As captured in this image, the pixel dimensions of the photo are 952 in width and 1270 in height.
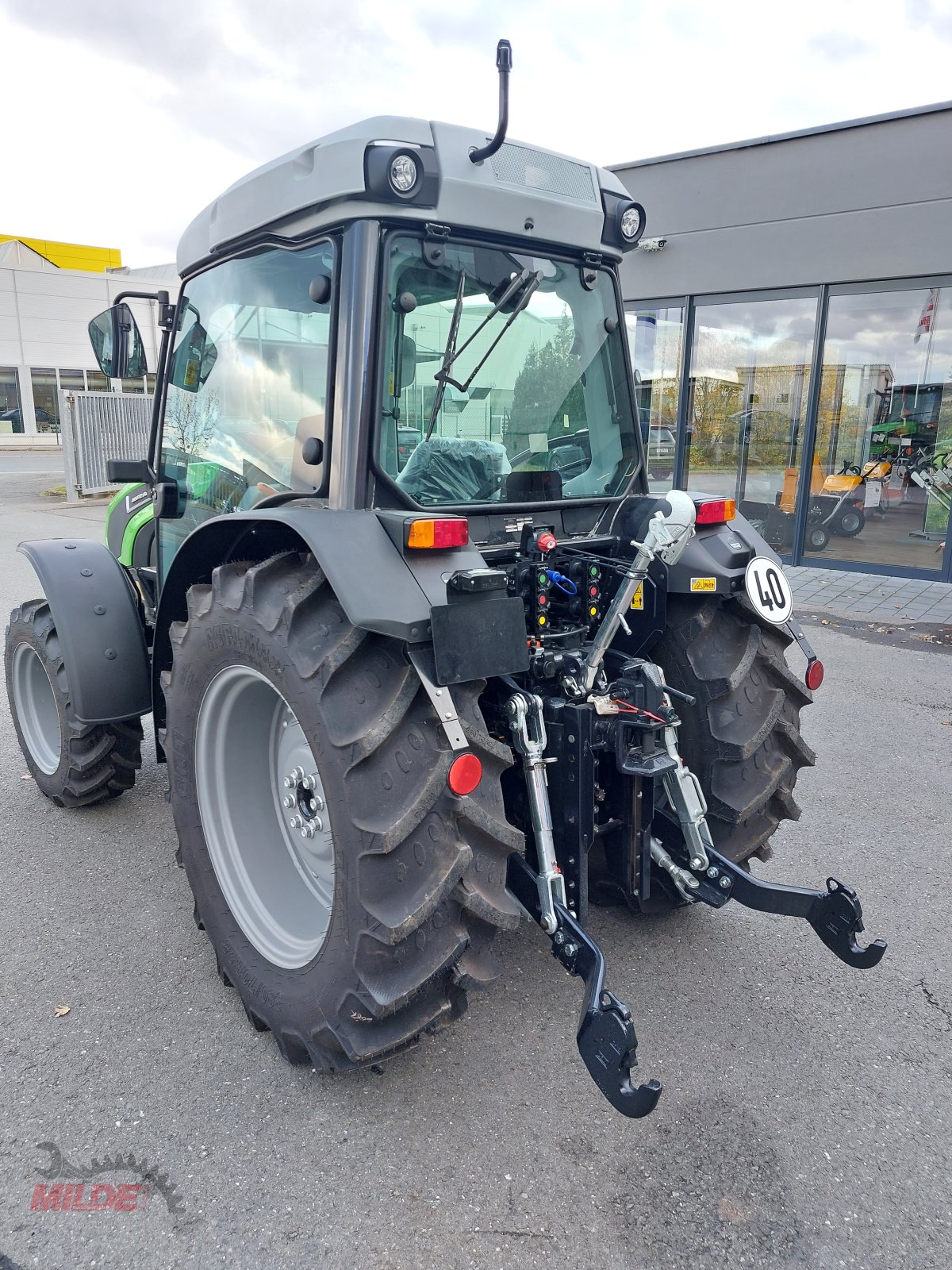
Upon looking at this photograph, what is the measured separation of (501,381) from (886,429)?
8.60 m

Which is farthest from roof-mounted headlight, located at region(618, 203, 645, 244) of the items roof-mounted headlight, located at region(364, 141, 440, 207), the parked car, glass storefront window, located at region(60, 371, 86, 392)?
glass storefront window, located at region(60, 371, 86, 392)

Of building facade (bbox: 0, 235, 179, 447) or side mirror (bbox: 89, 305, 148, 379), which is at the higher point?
building facade (bbox: 0, 235, 179, 447)

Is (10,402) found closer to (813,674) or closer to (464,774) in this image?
(813,674)

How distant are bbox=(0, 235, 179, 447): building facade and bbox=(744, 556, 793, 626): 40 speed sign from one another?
1177 inches

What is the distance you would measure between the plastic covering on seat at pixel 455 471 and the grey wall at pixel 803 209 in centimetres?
848

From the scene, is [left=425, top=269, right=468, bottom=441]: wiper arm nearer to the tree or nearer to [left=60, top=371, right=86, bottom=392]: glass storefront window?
the tree

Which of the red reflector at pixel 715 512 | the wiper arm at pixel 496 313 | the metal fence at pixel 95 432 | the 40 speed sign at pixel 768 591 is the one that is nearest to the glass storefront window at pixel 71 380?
the metal fence at pixel 95 432

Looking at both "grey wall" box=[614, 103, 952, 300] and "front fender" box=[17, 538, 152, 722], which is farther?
"grey wall" box=[614, 103, 952, 300]

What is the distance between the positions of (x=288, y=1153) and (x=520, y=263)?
2.50 metres

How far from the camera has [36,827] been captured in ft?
12.8

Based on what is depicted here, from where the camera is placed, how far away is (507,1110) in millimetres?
2311

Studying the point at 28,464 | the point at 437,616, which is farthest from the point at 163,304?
the point at 28,464

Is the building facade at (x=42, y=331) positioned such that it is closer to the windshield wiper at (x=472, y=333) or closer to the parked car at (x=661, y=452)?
the parked car at (x=661, y=452)

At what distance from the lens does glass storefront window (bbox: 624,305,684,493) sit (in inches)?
437
